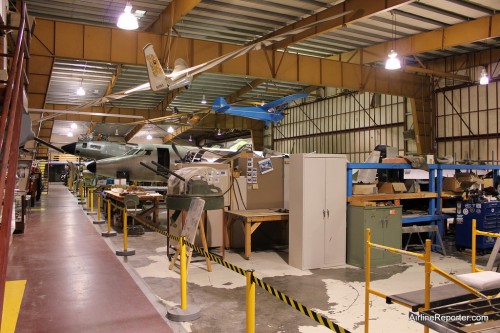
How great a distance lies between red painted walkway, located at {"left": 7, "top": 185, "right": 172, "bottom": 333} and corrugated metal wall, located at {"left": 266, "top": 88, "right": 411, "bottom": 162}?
14.9 m

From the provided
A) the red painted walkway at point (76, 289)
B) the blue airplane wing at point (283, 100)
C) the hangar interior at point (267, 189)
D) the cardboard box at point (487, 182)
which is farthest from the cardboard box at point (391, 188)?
the blue airplane wing at point (283, 100)

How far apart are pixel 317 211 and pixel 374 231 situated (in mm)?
1124

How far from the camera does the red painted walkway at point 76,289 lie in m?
4.48

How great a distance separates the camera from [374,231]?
7.20 m

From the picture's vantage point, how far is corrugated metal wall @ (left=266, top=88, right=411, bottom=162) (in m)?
19.5

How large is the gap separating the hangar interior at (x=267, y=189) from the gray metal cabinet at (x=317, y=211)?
28 mm

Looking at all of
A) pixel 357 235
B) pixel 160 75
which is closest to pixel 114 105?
pixel 160 75

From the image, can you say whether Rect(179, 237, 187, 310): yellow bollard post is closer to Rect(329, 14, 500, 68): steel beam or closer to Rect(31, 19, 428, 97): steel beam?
Rect(31, 19, 428, 97): steel beam

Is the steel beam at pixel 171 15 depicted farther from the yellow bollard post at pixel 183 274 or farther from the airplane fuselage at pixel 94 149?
the airplane fuselage at pixel 94 149

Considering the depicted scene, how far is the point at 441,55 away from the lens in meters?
16.8

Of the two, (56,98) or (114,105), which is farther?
(114,105)

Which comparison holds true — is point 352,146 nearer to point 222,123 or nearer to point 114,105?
point 222,123

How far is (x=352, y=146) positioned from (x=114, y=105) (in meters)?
13.6

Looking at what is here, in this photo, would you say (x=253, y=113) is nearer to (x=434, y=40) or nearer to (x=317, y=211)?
(x=434, y=40)
